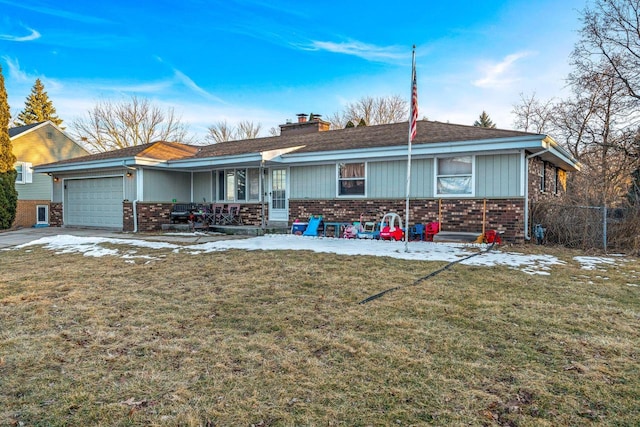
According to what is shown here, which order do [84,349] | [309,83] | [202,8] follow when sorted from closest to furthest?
[84,349] < [202,8] < [309,83]

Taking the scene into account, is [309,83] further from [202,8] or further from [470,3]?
[470,3]

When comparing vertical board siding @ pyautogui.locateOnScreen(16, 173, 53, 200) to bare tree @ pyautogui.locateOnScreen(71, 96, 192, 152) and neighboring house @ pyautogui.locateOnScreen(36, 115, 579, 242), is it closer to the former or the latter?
neighboring house @ pyautogui.locateOnScreen(36, 115, 579, 242)

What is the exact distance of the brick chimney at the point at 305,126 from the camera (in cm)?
1866

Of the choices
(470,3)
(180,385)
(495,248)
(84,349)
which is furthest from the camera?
(470,3)

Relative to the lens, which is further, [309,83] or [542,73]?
[309,83]

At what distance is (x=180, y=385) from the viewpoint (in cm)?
289

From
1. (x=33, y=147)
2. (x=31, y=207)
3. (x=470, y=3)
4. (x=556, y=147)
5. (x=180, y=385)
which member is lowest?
(x=180, y=385)

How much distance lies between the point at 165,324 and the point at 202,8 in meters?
13.0

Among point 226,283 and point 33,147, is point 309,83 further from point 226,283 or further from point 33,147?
point 226,283

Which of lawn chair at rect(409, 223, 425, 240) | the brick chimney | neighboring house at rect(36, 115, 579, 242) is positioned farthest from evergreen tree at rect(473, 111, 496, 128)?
lawn chair at rect(409, 223, 425, 240)

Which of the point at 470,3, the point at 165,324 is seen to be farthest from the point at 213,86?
the point at 165,324

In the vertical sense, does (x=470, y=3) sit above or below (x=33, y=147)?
above

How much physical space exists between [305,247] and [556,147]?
738cm

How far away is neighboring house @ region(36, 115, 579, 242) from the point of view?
1041 cm
